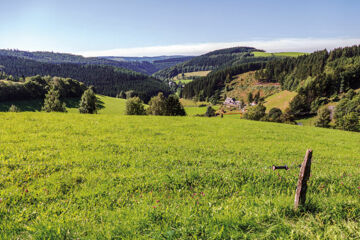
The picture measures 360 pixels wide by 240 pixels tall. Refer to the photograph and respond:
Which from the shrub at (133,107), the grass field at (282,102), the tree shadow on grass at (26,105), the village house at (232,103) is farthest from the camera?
the village house at (232,103)

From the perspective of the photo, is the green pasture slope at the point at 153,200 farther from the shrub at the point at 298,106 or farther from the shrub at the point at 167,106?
the shrub at the point at 298,106

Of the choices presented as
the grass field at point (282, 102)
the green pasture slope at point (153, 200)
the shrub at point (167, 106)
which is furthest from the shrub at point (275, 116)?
the green pasture slope at point (153, 200)

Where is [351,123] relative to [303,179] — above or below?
below

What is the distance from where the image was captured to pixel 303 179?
154 inches

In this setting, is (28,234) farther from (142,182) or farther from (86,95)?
(86,95)

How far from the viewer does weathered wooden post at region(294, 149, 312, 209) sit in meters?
3.79

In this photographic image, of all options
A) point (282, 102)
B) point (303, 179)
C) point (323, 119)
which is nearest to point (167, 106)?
point (303, 179)

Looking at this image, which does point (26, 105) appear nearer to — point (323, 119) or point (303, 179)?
point (303, 179)

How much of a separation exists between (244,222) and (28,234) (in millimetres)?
4475

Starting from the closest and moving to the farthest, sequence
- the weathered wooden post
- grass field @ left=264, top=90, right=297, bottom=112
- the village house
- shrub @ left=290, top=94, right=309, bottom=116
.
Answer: the weathered wooden post
shrub @ left=290, top=94, right=309, bottom=116
grass field @ left=264, top=90, right=297, bottom=112
the village house

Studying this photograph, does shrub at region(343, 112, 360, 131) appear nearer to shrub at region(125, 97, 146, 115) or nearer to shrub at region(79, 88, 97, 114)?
shrub at region(125, 97, 146, 115)

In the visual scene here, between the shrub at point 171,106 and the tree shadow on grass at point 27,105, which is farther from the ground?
the shrub at point 171,106

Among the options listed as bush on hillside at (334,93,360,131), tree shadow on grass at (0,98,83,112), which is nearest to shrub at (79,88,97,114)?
tree shadow on grass at (0,98,83,112)

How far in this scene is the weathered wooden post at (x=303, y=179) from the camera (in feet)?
12.4
